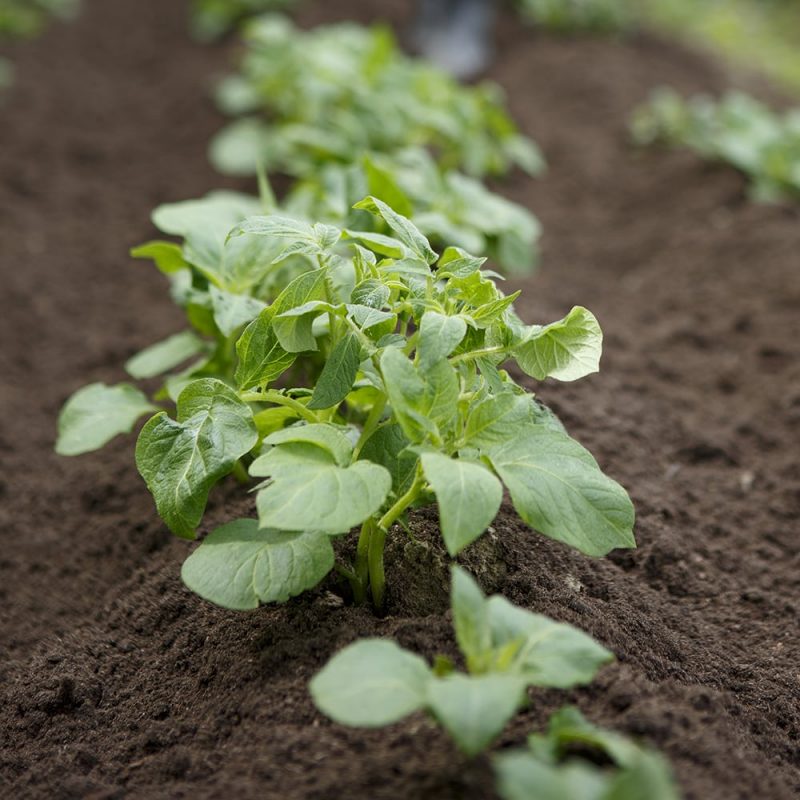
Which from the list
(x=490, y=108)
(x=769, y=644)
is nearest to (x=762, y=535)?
(x=769, y=644)

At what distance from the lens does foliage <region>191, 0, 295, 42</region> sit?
6.73 meters

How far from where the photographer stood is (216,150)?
4684mm

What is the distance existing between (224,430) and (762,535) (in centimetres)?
145

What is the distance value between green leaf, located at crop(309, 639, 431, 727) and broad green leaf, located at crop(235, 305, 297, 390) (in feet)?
2.04

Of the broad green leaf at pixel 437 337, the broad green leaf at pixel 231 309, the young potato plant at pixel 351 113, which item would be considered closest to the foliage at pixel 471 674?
the broad green leaf at pixel 437 337

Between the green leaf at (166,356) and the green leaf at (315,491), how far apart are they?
0.96 meters

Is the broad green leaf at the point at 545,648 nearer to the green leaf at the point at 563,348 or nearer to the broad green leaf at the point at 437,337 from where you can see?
the broad green leaf at the point at 437,337

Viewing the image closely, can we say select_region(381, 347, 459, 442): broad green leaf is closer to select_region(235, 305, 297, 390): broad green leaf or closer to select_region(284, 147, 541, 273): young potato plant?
select_region(235, 305, 297, 390): broad green leaf

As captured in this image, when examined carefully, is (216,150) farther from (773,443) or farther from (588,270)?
(773,443)

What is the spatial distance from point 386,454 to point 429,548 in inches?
10.3

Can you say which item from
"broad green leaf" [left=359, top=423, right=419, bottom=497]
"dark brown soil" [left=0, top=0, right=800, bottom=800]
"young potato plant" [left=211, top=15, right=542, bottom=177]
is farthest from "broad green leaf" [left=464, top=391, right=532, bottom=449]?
"young potato plant" [left=211, top=15, right=542, bottom=177]

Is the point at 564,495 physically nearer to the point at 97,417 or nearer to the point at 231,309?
the point at 231,309

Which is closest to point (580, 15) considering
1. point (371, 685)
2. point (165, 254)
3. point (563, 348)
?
point (165, 254)

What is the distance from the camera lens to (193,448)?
5.59 ft
